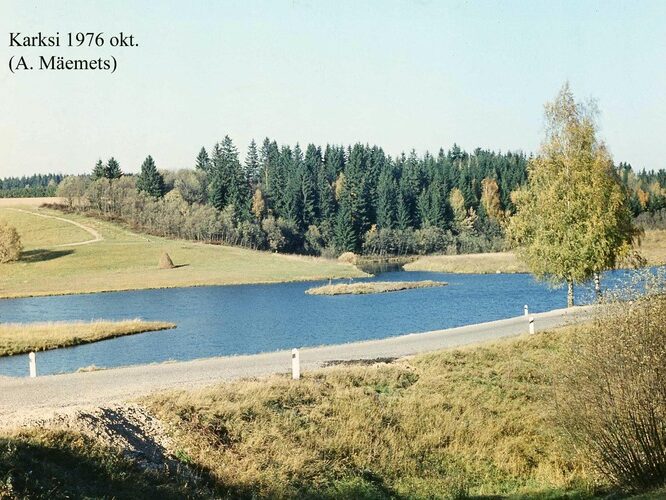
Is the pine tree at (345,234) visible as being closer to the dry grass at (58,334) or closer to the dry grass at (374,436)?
the dry grass at (58,334)

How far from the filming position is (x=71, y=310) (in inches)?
2498

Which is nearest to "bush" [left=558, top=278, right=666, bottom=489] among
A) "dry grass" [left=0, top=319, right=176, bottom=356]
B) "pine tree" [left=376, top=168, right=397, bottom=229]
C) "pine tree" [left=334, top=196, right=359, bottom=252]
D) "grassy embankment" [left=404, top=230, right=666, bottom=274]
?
"dry grass" [left=0, top=319, right=176, bottom=356]

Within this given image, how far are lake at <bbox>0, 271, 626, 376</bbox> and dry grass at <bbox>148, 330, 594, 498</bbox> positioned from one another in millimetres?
6095

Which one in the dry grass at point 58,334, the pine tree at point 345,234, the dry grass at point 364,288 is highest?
the pine tree at point 345,234

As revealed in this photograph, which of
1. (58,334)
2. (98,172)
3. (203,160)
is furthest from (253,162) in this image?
(58,334)

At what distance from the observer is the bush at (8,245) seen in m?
94.7

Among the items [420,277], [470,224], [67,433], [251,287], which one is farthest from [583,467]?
[470,224]

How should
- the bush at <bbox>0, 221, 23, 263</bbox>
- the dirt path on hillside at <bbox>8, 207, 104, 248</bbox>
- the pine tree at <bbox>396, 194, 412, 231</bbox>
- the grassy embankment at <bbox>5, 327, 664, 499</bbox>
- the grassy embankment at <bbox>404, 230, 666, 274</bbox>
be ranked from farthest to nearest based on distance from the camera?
the pine tree at <bbox>396, 194, 412, 231</bbox> → the dirt path on hillside at <bbox>8, 207, 104, 248</bbox> → the grassy embankment at <bbox>404, 230, 666, 274</bbox> → the bush at <bbox>0, 221, 23, 263</bbox> → the grassy embankment at <bbox>5, 327, 664, 499</bbox>

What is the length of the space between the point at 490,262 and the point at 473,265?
2.70 meters

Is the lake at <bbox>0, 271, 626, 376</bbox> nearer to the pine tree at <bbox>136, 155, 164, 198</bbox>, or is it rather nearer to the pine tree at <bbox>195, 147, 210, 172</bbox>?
the pine tree at <bbox>136, 155, 164, 198</bbox>

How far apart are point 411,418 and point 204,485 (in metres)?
7.55

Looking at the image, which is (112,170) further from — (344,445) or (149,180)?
(344,445)

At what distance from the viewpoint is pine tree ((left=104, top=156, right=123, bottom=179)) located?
477ft

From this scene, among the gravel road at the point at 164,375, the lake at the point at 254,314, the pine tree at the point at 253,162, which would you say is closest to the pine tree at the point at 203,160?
the pine tree at the point at 253,162
